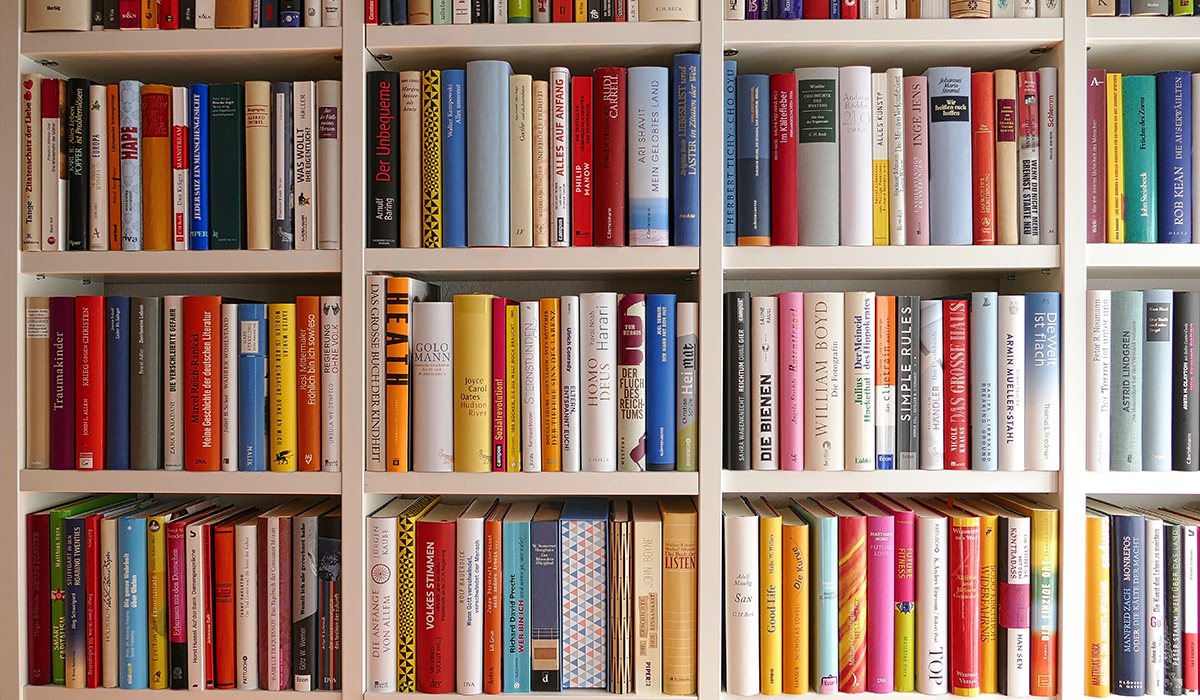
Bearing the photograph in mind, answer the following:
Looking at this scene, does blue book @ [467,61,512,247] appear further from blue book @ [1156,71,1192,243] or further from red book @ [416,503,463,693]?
blue book @ [1156,71,1192,243]

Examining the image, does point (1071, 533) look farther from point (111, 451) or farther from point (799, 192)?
point (111, 451)

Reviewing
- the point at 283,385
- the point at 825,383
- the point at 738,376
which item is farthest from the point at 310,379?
the point at 825,383

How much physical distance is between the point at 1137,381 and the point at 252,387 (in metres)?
1.26

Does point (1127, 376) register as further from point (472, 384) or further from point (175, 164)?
point (175, 164)

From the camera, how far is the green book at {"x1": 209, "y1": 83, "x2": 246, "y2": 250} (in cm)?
105

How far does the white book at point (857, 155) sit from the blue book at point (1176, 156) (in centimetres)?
41

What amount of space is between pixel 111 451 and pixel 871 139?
119 cm

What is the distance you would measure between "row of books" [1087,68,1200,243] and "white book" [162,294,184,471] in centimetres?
132

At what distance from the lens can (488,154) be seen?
3.36ft

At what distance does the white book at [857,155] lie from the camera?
3.34 ft

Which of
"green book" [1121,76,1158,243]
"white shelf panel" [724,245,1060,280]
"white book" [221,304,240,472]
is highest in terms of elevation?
"green book" [1121,76,1158,243]

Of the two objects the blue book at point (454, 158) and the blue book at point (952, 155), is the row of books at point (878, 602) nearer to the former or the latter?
the blue book at point (952, 155)

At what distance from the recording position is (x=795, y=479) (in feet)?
3.34

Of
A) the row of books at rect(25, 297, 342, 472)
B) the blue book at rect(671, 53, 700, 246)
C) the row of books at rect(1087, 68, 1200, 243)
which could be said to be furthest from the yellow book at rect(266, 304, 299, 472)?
the row of books at rect(1087, 68, 1200, 243)
